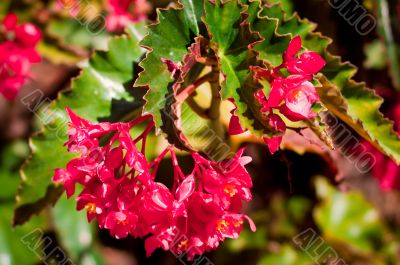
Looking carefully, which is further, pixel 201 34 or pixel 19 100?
pixel 19 100

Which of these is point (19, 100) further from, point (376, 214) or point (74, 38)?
point (376, 214)

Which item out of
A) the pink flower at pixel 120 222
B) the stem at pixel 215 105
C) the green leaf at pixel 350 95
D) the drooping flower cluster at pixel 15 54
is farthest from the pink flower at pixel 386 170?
the drooping flower cluster at pixel 15 54

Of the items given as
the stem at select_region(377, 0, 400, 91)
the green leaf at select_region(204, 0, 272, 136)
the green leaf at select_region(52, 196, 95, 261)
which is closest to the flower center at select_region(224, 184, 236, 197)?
the green leaf at select_region(204, 0, 272, 136)

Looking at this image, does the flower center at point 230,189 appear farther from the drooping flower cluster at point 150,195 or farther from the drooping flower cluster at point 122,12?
the drooping flower cluster at point 122,12

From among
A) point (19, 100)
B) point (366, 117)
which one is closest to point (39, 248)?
point (19, 100)

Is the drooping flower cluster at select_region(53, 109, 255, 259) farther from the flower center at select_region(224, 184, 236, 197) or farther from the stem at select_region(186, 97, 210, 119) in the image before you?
the stem at select_region(186, 97, 210, 119)

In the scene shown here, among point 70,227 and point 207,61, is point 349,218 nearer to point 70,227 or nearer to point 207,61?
point 70,227
